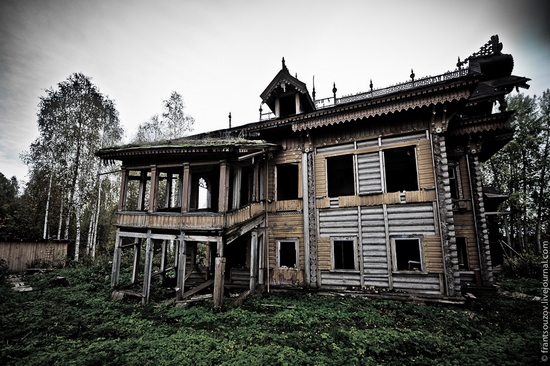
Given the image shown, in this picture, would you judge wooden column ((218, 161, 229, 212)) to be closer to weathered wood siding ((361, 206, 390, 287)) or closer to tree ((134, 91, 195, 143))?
weathered wood siding ((361, 206, 390, 287))

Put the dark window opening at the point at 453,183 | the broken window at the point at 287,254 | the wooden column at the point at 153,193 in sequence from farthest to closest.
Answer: the broken window at the point at 287,254, the dark window opening at the point at 453,183, the wooden column at the point at 153,193

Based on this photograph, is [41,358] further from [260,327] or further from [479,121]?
[479,121]

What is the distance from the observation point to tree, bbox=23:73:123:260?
21.0 meters

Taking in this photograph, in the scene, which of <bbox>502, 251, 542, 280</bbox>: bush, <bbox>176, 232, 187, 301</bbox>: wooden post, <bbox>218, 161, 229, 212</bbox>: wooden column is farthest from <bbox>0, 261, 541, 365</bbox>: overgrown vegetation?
<bbox>502, 251, 542, 280</bbox>: bush

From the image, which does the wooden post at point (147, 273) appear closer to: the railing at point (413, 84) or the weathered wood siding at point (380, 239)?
the weathered wood siding at point (380, 239)

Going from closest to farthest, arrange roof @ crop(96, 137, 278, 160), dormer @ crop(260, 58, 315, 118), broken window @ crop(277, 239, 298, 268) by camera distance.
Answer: roof @ crop(96, 137, 278, 160) → broken window @ crop(277, 239, 298, 268) → dormer @ crop(260, 58, 315, 118)

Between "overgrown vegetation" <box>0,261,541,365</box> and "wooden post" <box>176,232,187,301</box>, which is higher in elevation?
"wooden post" <box>176,232,187,301</box>

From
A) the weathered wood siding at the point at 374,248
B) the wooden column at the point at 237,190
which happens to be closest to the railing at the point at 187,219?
the wooden column at the point at 237,190

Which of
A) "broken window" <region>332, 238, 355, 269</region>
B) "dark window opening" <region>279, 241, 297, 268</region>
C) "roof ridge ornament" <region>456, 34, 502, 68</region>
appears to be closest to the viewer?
"broken window" <region>332, 238, 355, 269</region>

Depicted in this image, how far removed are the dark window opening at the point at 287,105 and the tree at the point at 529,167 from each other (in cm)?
2312

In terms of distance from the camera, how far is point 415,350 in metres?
5.94

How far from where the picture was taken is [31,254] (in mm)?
19828

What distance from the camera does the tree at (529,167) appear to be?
2345cm

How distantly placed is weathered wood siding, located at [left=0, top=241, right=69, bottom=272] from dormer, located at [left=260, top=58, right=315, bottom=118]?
22859 millimetres
